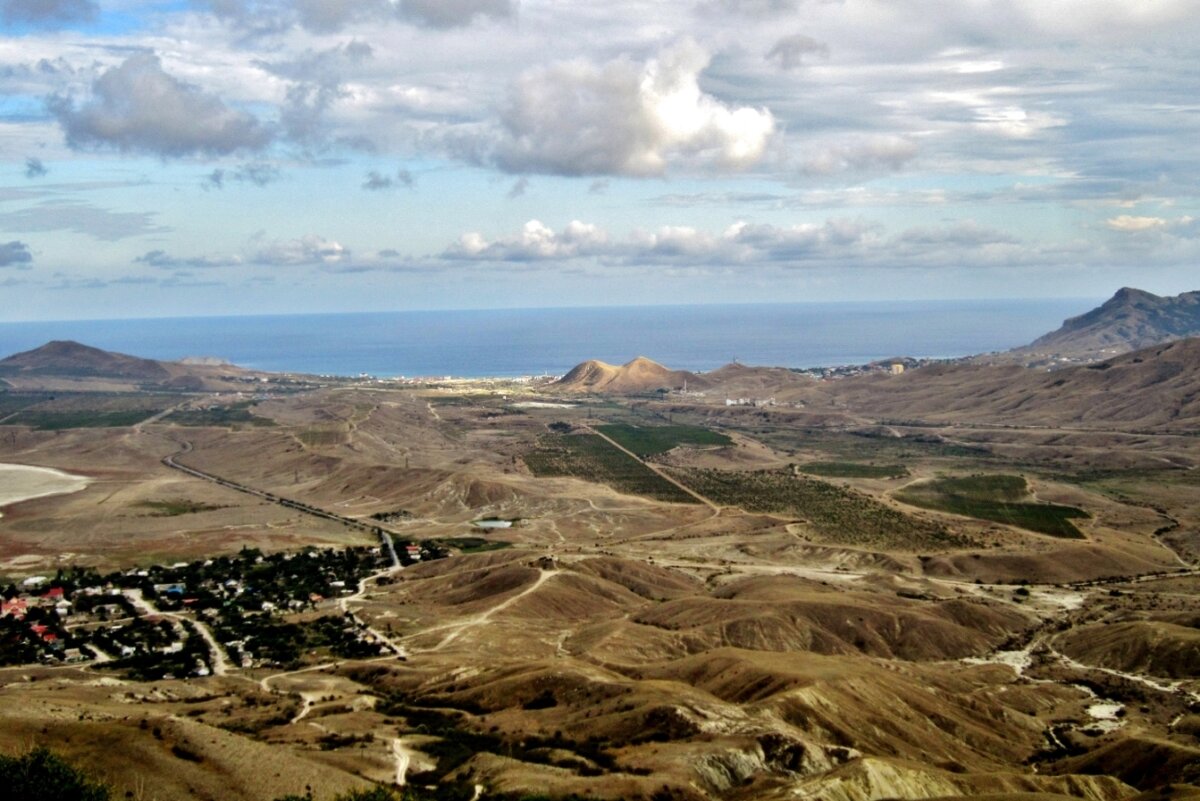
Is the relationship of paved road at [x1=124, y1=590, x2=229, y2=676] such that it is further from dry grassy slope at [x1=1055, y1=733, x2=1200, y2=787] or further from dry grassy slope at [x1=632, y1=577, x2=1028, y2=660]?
dry grassy slope at [x1=1055, y1=733, x2=1200, y2=787]

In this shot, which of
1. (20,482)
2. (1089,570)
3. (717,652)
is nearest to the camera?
(717,652)

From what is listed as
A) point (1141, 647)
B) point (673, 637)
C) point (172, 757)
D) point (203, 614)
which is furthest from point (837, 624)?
point (203, 614)

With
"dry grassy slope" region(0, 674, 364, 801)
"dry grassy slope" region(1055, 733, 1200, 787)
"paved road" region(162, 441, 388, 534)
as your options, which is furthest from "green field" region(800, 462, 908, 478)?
"dry grassy slope" region(0, 674, 364, 801)

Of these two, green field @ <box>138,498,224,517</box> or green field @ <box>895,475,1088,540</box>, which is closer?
green field @ <box>895,475,1088,540</box>

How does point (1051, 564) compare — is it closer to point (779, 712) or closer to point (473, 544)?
point (473, 544)

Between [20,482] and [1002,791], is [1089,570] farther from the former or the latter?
[20,482]

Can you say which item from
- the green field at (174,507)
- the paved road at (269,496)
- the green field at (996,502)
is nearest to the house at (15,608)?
the paved road at (269,496)

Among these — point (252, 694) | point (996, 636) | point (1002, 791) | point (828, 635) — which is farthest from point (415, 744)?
point (996, 636)
